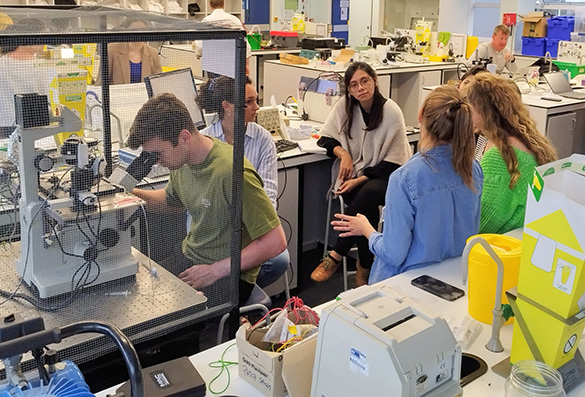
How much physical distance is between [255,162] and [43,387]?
6.37ft

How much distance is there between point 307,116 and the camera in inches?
166

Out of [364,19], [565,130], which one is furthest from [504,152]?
[364,19]

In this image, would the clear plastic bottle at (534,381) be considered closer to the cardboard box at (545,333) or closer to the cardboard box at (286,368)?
the cardboard box at (545,333)

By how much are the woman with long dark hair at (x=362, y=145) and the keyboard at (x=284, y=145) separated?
170 millimetres

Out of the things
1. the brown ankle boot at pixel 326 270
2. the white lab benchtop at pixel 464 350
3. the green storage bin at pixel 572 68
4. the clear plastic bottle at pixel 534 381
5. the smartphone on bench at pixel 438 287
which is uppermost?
the green storage bin at pixel 572 68

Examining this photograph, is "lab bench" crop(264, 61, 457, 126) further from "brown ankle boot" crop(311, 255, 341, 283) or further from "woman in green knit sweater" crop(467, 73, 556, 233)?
"woman in green knit sweater" crop(467, 73, 556, 233)

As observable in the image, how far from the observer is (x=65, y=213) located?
4.99 ft

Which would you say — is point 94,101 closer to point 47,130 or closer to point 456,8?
point 47,130

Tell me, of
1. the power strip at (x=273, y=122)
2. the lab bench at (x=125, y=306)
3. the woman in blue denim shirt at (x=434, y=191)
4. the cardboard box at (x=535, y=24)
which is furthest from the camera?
the cardboard box at (x=535, y=24)

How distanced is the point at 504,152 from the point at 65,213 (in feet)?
5.23

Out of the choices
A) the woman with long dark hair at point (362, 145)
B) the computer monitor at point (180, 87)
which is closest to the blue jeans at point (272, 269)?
the woman with long dark hair at point (362, 145)

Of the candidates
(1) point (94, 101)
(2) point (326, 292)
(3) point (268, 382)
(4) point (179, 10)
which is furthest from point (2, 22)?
(4) point (179, 10)

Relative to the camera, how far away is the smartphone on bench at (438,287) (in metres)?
1.82

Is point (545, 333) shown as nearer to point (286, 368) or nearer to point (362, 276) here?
point (286, 368)
